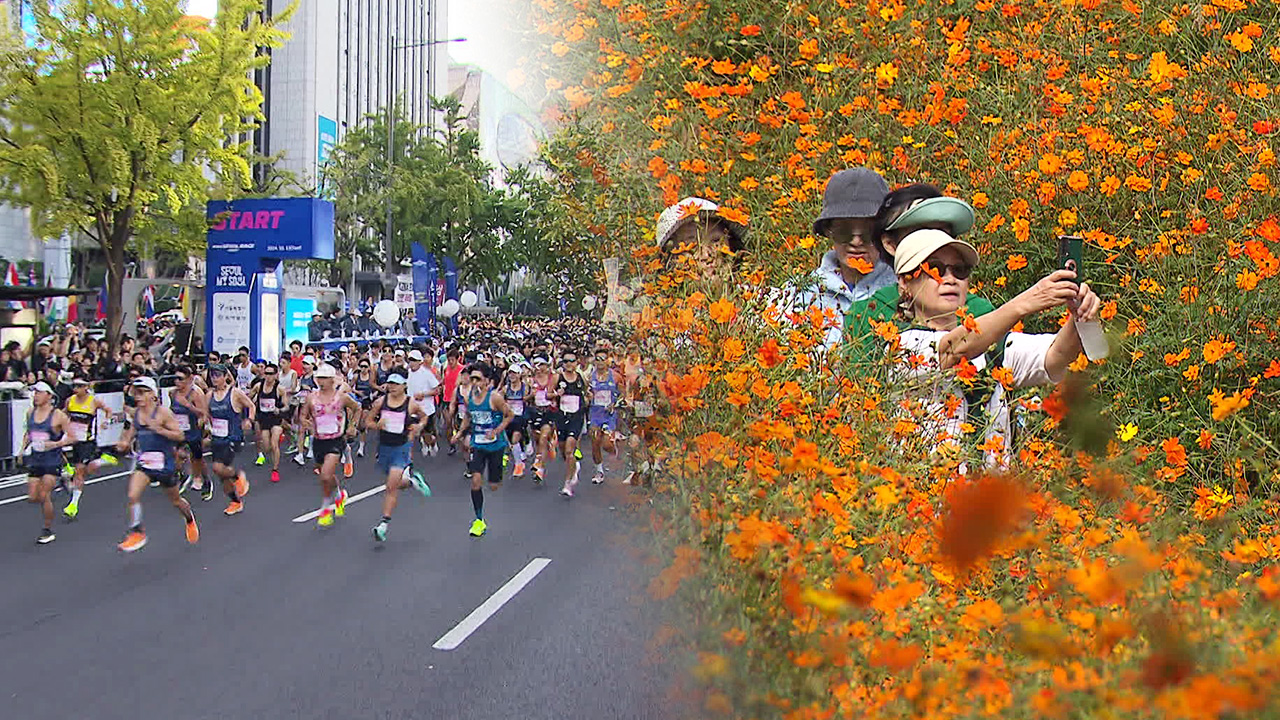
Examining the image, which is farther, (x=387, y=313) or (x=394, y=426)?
(x=387, y=313)

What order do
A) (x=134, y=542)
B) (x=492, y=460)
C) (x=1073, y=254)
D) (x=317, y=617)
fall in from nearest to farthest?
(x=1073, y=254) → (x=317, y=617) → (x=134, y=542) → (x=492, y=460)

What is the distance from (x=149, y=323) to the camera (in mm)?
30203

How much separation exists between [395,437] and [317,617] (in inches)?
156

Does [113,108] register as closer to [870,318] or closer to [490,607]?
[490,607]

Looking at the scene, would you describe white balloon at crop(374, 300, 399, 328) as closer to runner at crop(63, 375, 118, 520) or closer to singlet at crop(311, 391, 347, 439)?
runner at crop(63, 375, 118, 520)

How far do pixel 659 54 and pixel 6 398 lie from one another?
45.2ft

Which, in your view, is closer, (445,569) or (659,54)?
(659,54)

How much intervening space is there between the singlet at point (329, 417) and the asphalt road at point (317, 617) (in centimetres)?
96

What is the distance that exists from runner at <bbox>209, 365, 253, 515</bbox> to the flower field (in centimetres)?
902

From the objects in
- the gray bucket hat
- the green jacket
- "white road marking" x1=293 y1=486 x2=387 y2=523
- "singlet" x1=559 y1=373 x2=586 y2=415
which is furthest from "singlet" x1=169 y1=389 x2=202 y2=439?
the green jacket

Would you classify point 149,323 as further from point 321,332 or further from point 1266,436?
point 1266,436

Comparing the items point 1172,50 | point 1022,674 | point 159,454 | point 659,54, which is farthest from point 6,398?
point 1022,674

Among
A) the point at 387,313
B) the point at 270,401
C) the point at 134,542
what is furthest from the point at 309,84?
the point at 134,542

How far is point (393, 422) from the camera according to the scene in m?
11.2
